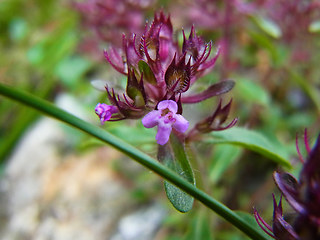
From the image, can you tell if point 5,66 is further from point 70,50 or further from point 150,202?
point 150,202

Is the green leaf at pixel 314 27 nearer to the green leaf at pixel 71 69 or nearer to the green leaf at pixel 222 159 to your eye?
the green leaf at pixel 222 159

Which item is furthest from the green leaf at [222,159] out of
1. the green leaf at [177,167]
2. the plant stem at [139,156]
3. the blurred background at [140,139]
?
the plant stem at [139,156]

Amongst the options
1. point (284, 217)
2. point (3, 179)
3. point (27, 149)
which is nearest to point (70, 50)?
point (27, 149)

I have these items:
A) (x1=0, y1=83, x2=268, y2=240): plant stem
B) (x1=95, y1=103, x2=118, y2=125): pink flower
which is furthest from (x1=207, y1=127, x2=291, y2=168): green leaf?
(x1=95, y1=103, x2=118, y2=125): pink flower

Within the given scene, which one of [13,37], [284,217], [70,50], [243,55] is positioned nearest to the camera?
[284,217]

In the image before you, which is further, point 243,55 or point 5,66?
point 5,66

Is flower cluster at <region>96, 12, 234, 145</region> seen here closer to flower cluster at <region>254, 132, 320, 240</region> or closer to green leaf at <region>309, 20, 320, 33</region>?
flower cluster at <region>254, 132, 320, 240</region>
